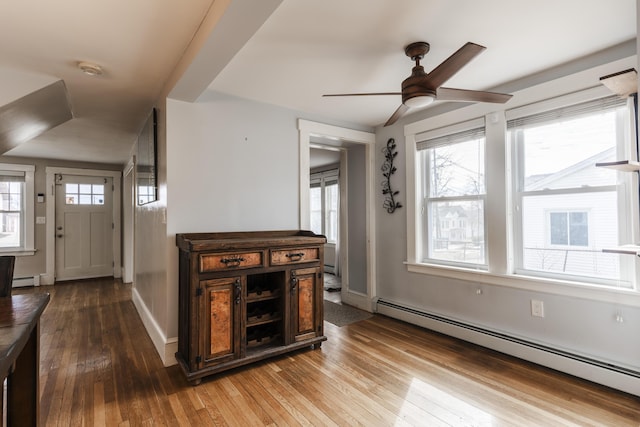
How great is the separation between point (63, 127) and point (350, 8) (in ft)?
12.2

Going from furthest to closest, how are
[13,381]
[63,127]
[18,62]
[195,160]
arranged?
[63,127], [195,160], [18,62], [13,381]

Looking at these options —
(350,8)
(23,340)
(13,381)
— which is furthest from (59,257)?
(350,8)

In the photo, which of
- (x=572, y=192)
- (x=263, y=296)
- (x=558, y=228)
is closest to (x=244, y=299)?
(x=263, y=296)

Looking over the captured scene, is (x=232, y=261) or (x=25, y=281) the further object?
(x=25, y=281)

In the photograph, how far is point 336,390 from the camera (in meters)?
2.19

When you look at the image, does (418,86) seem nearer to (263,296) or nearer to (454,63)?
(454,63)

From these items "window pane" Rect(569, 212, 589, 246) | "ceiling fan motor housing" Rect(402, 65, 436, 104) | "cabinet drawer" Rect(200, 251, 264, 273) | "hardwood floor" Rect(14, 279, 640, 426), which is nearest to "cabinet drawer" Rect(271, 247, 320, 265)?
"cabinet drawer" Rect(200, 251, 264, 273)

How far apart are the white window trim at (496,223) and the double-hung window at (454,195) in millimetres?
91

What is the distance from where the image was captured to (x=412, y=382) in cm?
228

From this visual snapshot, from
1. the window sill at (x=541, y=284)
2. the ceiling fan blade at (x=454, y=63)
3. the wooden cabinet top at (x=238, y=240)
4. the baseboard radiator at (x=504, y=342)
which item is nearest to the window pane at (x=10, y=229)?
the wooden cabinet top at (x=238, y=240)

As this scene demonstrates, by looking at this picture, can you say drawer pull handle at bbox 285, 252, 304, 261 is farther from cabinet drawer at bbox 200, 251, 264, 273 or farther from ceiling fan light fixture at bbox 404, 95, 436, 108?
ceiling fan light fixture at bbox 404, 95, 436, 108

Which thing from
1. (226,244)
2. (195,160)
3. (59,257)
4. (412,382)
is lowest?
(412,382)

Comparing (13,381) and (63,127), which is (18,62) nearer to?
(63,127)

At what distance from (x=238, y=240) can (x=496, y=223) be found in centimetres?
223
